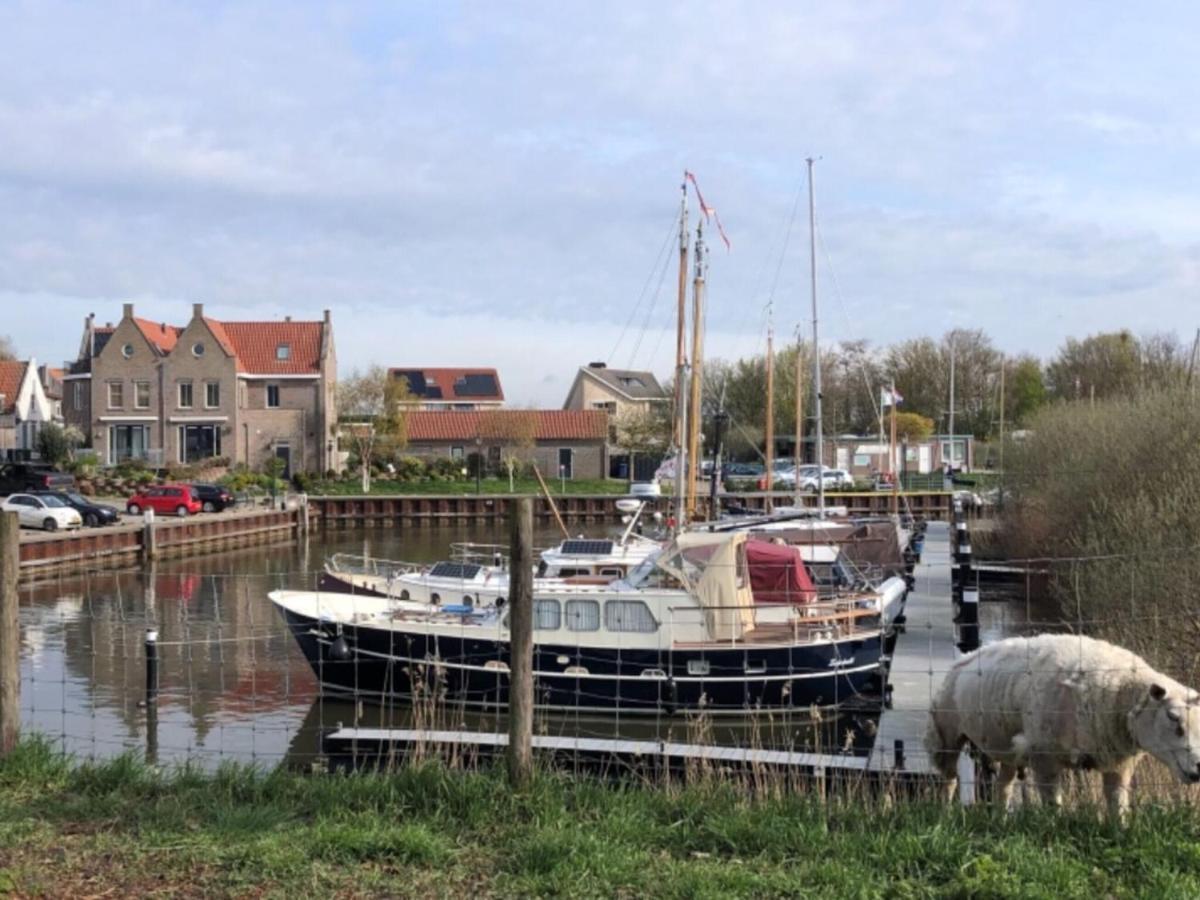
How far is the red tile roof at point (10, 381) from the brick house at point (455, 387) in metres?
29.1

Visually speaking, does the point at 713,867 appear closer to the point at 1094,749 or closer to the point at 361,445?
the point at 1094,749

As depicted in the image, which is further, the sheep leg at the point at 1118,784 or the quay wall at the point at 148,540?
the quay wall at the point at 148,540

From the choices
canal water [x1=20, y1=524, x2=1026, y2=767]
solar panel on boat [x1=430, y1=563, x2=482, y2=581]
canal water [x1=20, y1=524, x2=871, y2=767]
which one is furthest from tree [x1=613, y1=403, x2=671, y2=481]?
solar panel on boat [x1=430, y1=563, x2=482, y2=581]

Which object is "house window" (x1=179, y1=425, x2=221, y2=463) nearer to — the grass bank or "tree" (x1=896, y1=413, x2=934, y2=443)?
"tree" (x1=896, y1=413, x2=934, y2=443)

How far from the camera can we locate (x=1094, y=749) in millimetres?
8758

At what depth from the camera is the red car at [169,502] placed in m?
58.0

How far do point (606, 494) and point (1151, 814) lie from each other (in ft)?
214

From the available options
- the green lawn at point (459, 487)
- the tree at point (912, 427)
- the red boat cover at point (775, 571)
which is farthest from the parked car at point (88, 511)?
the tree at point (912, 427)

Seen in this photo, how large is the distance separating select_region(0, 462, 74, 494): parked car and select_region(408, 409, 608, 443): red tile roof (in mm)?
28461

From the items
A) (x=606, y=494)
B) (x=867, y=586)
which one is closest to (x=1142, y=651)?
(x=867, y=586)

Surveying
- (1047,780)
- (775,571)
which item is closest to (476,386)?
(775,571)

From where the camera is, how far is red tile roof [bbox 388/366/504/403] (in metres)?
110

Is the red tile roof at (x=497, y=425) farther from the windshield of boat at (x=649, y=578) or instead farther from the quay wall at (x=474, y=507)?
the windshield of boat at (x=649, y=578)

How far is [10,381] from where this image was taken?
94.2 m
